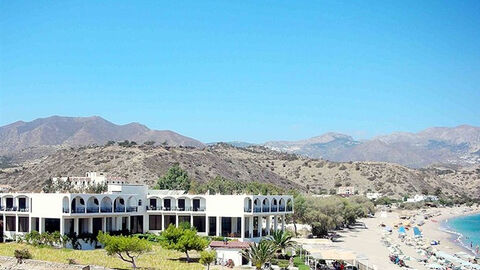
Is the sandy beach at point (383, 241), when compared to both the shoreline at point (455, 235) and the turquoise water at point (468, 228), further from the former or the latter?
the turquoise water at point (468, 228)

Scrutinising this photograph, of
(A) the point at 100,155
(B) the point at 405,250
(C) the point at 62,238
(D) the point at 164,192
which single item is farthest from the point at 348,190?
(C) the point at 62,238


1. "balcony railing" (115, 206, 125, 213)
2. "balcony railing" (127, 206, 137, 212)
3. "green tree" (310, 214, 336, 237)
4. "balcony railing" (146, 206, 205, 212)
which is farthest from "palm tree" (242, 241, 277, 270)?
"green tree" (310, 214, 336, 237)

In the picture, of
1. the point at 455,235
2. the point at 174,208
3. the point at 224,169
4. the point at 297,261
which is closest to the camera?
the point at 297,261

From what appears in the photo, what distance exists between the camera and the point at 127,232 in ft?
181

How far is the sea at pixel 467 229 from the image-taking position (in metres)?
82.5

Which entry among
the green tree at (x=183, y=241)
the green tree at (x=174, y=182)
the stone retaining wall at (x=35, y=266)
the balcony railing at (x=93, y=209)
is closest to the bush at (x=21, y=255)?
the stone retaining wall at (x=35, y=266)

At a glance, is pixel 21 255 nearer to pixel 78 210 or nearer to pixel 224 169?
pixel 78 210

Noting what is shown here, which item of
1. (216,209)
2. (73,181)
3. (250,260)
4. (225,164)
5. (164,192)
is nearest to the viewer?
(250,260)

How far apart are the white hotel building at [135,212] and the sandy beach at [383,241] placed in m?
7.45

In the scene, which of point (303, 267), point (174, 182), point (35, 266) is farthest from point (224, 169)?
point (35, 266)

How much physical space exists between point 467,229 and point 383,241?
40909 millimetres

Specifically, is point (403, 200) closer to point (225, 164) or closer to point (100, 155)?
point (225, 164)

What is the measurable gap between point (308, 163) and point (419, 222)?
48.1 meters

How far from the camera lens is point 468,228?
10762cm
